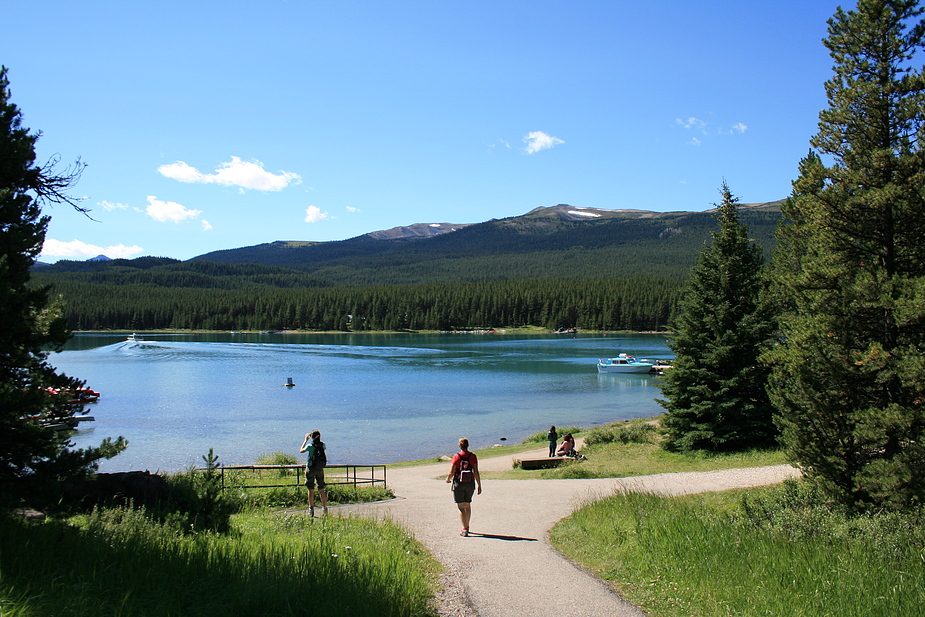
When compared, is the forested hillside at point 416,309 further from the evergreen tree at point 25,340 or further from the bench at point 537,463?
the evergreen tree at point 25,340

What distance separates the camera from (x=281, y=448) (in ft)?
103

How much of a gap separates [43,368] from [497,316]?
17288 centimetres

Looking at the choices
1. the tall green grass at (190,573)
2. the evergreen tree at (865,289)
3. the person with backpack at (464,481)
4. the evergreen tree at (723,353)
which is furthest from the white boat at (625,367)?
the tall green grass at (190,573)

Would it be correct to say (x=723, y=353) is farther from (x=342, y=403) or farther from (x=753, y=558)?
(x=342, y=403)

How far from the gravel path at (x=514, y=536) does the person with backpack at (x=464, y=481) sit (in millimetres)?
370

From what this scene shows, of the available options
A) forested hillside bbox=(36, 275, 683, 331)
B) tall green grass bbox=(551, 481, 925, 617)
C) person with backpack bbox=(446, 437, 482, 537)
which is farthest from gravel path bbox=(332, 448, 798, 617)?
forested hillside bbox=(36, 275, 683, 331)

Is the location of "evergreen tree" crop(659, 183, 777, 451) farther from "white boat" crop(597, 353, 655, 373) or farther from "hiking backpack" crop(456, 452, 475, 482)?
"white boat" crop(597, 353, 655, 373)

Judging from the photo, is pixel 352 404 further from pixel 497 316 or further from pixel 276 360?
pixel 497 316

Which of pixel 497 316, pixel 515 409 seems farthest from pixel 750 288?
pixel 497 316

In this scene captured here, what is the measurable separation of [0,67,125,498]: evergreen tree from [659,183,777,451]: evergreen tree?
62.7ft

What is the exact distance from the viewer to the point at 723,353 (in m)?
22.3

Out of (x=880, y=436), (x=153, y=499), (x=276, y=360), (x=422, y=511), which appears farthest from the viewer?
(x=276, y=360)

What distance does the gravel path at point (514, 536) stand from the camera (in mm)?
6664

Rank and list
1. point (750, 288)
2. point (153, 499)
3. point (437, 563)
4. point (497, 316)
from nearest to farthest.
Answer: point (437, 563)
point (153, 499)
point (750, 288)
point (497, 316)
